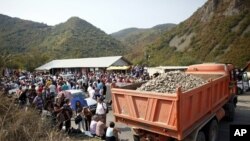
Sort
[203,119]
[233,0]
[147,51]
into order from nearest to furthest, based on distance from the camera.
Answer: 1. [203,119]
2. [233,0]
3. [147,51]

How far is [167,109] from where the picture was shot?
6.88 meters

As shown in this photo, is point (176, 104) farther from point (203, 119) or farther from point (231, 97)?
point (231, 97)

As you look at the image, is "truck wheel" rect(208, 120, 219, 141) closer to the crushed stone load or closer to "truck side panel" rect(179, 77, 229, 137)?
"truck side panel" rect(179, 77, 229, 137)

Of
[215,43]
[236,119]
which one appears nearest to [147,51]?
[215,43]

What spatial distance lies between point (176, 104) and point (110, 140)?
10.0 ft

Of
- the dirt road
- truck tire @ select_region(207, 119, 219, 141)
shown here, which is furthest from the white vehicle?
truck tire @ select_region(207, 119, 219, 141)

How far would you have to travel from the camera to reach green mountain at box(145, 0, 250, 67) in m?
48.7

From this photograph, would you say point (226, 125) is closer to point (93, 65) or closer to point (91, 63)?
point (93, 65)

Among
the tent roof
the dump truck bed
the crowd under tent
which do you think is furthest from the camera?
the tent roof

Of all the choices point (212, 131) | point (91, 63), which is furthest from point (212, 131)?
point (91, 63)

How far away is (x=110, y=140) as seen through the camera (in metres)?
8.76

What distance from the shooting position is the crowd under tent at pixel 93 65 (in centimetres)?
4675

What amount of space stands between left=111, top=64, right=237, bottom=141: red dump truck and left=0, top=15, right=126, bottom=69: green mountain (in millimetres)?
87905

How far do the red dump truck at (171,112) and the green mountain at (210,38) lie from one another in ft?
121
